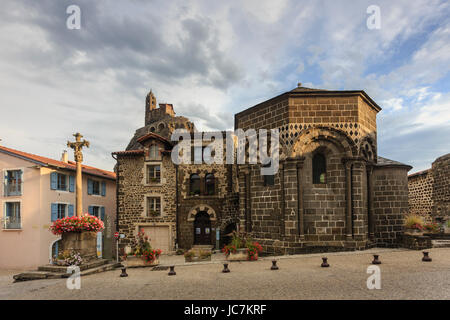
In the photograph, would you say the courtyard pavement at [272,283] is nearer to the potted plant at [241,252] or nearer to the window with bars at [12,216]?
the potted plant at [241,252]

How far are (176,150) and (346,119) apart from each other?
40.2ft

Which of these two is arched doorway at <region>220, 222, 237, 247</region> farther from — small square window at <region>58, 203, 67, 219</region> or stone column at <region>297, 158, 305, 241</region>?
small square window at <region>58, 203, 67, 219</region>

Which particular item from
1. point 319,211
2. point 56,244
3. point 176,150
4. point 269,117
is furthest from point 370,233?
point 56,244

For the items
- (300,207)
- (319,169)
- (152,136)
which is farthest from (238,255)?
(152,136)

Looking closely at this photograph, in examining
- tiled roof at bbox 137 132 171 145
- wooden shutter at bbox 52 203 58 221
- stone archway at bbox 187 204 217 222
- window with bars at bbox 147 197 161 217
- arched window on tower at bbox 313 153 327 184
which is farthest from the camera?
tiled roof at bbox 137 132 171 145

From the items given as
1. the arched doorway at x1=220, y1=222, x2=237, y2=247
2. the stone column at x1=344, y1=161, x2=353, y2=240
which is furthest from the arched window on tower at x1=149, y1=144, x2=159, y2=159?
the stone column at x1=344, y1=161, x2=353, y2=240

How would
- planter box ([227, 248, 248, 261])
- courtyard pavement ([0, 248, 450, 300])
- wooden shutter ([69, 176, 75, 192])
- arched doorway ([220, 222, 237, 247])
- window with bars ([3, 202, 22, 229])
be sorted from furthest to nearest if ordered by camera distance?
wooden shutter ([69, 176, 75, 192])
arched doorway ([220, 222, 237, 247])
window with bars ([3, 202, 22, 229])
planter box ([227, 248, 248, 261])
courtyard pavement ([0, 248, 450, 300])

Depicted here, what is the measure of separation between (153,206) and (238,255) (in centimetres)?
1149

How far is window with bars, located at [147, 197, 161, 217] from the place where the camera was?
73.3 feet

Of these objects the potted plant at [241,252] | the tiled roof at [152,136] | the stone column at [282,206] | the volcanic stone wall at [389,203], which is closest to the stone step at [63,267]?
the potted plant at [241,252]

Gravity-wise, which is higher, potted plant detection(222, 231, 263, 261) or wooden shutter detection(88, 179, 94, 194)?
wooden shutter detection(88, 179, 94, 194)

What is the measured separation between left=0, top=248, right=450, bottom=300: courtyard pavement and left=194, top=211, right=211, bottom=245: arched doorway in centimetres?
1022

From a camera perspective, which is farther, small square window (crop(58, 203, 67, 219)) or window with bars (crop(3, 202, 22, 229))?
small square window (crop(58, 203, 67, 219))

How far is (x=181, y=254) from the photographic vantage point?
Result: 21188mm
